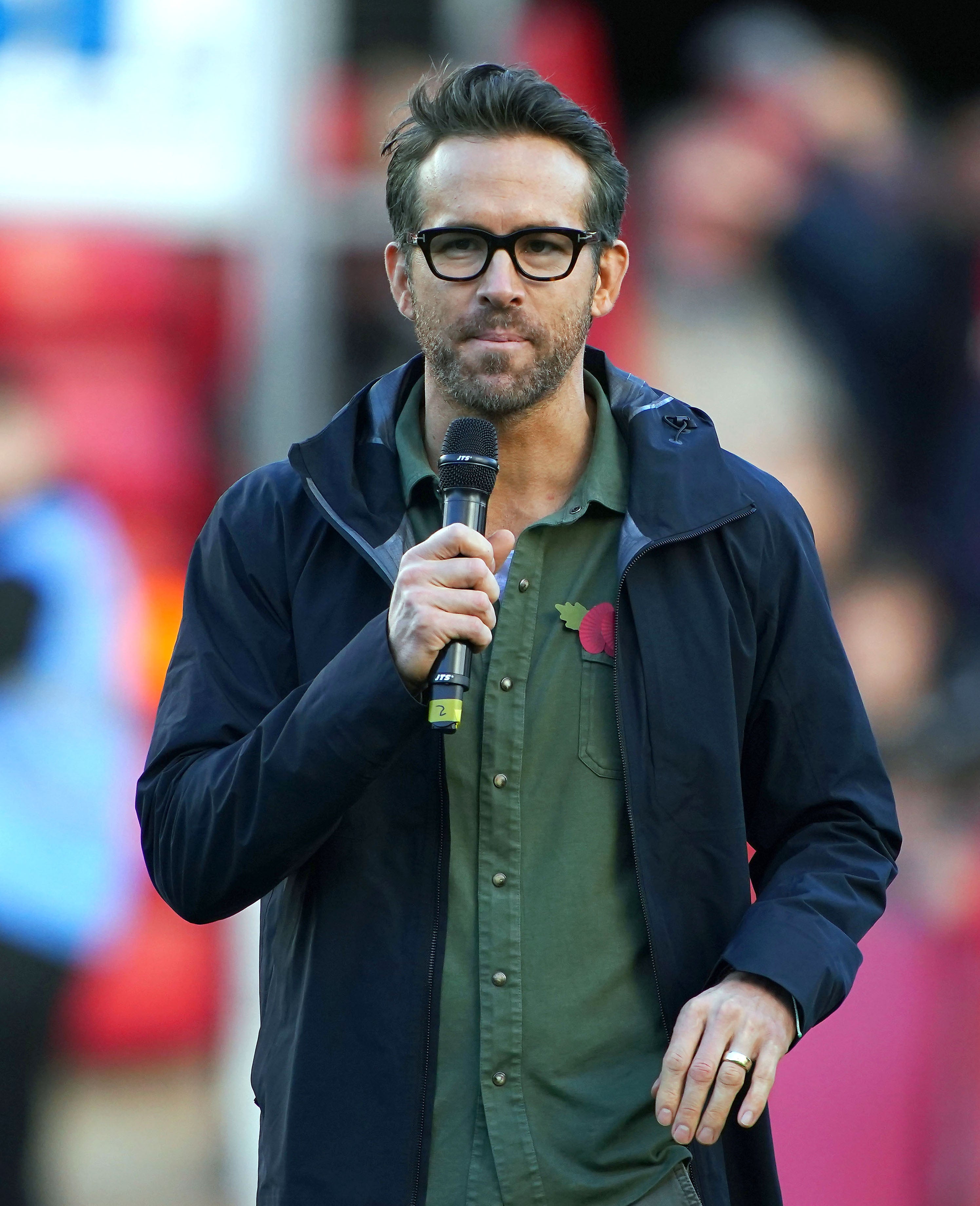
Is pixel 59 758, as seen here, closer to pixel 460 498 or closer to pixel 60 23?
pixel 60 23

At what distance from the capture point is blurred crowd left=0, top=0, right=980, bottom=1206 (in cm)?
500

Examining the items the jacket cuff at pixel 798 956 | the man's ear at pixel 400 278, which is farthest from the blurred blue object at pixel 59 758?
the jacket cuff at pixel 798 956

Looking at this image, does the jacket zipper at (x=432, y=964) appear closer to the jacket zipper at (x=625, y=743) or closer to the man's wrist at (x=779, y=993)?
the jacket zipper at (x=625, y=743)

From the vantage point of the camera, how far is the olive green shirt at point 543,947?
2197 millimetres

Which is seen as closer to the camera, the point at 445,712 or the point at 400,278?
the point at 445,712

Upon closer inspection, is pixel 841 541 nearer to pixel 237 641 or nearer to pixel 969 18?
pixel 969 18

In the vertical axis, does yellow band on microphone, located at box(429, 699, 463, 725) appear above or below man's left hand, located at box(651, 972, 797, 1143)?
above

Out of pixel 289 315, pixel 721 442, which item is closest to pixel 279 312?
pixel 289 315

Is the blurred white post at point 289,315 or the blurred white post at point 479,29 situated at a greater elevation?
the blurred white post at point 479,29

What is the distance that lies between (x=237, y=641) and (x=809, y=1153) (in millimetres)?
3793

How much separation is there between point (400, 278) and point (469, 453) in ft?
2.04

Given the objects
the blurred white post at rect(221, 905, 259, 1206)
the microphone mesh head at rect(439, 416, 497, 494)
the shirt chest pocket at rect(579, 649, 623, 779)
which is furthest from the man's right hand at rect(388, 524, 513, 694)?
the blurred white post at rect(221, 905, 259, 1206)

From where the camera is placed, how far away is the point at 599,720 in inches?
92.7

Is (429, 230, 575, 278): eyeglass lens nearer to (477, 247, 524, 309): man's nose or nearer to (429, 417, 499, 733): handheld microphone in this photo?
(477, 247, 524, 309): man's nose
